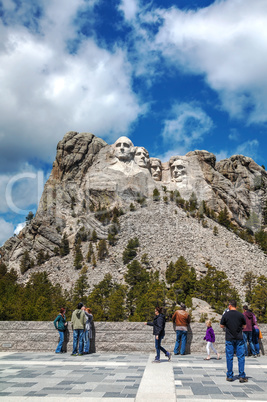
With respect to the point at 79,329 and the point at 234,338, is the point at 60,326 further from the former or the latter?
the point at 234,338

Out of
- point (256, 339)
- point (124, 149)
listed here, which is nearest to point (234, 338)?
point (256, 339)

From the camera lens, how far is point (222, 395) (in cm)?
561

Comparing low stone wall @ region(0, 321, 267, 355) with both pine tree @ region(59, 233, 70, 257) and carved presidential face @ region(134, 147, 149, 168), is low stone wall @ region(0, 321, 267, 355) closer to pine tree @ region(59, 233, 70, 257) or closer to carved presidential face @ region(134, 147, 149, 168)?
pine tree @ region(59, 233, 70, 257)

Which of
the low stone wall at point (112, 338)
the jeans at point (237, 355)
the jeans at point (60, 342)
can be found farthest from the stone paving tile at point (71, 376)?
the jeans at point (237, 355)

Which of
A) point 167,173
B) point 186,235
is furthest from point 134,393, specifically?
point 167,173

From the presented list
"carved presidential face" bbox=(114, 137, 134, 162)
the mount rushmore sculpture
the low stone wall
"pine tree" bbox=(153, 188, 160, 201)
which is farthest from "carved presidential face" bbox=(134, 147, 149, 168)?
the low stone wall

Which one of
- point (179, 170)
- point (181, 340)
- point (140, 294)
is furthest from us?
point (179, 170)

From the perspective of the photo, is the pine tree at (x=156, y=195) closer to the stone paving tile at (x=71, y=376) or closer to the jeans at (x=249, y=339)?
the jeans at (x=249, y=339)

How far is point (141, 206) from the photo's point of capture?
183 ft

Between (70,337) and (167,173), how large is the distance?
54507 mm

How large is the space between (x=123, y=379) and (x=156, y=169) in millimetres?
57226

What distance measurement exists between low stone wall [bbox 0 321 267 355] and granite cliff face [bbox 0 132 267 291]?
30517mm

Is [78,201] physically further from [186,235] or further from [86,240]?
[186,235]

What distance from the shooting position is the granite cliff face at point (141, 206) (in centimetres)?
4559
